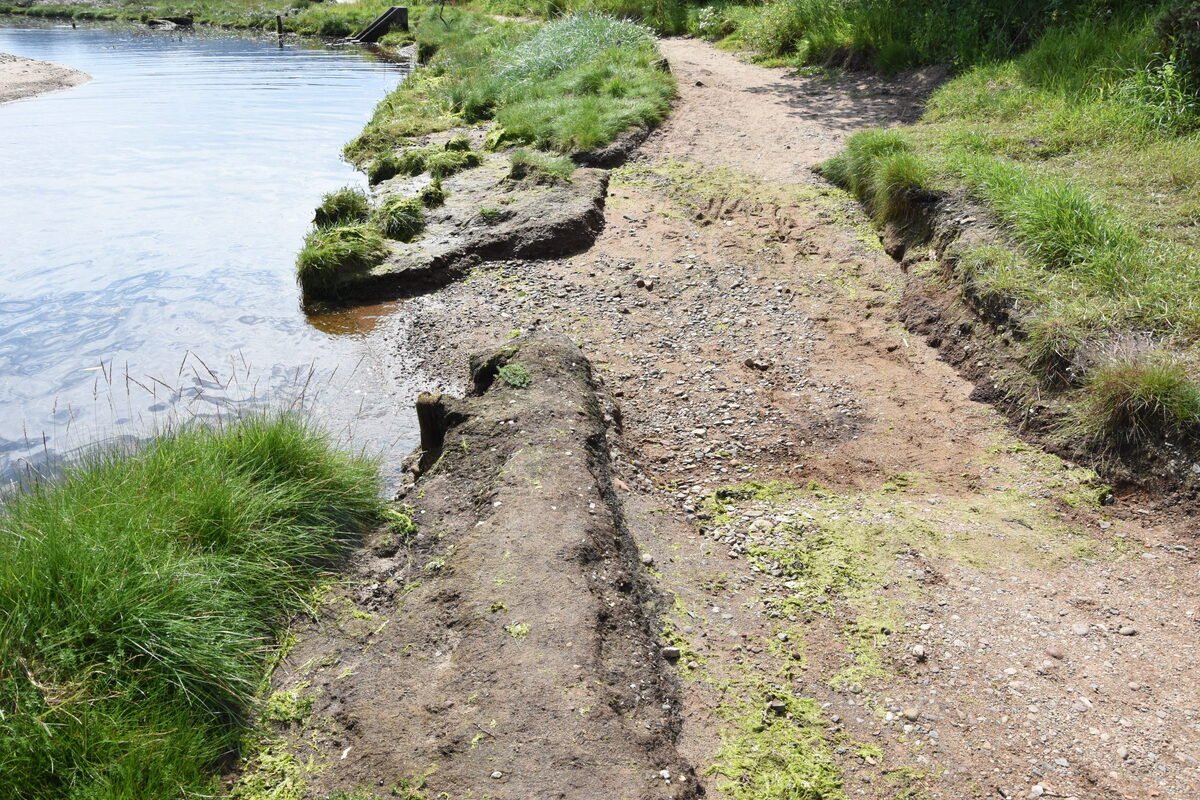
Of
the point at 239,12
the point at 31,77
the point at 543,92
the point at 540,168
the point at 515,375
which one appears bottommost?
the point at 515,375

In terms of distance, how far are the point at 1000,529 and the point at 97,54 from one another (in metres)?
32.2

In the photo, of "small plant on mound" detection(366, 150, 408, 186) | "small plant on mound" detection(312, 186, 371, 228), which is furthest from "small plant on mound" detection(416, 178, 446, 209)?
"small plant on mound" detection(366, 150, 408, 186)

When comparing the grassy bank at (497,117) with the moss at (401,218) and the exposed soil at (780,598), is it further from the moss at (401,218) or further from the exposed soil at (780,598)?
the exposed soil at (780,598)

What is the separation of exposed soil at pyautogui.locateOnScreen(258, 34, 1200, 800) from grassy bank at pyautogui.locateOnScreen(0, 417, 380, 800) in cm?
36

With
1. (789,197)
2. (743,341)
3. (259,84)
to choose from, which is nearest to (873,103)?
(789,197)

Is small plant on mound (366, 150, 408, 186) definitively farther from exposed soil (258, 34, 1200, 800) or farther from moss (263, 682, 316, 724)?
moss (263, 682, 316, 724)

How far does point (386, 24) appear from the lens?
32.4 metres

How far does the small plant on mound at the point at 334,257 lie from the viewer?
8594 millimetres

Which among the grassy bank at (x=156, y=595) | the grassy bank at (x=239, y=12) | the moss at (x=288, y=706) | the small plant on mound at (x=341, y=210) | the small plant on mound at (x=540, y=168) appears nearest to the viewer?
the grassy bank at (x=156, y=595)

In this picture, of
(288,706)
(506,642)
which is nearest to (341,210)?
(288,706)

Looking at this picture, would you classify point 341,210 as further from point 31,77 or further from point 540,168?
point 31,77

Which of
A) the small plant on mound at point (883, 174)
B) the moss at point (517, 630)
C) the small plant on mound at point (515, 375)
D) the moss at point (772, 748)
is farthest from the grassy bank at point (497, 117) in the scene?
the moss at point (772, 748)

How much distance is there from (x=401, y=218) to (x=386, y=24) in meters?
26.3

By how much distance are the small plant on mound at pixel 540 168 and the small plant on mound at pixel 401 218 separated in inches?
51.9
